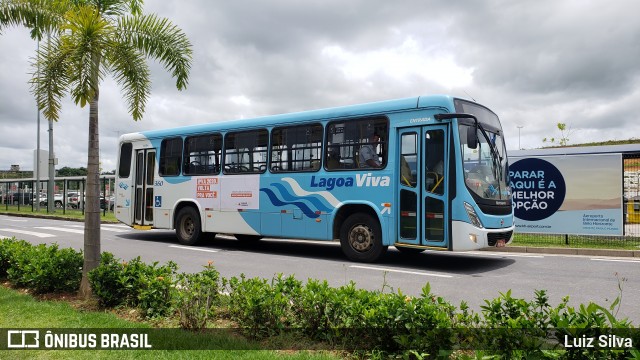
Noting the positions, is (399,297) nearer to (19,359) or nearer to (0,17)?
(19,359)

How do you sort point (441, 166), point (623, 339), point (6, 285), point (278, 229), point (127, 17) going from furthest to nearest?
point (278, 229)
point (441, 166)
point (6, 285)
point (127, 17)
point (623, 339)

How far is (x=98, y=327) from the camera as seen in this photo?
15.4 feet

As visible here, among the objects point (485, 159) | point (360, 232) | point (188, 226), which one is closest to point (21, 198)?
point (188, 226)

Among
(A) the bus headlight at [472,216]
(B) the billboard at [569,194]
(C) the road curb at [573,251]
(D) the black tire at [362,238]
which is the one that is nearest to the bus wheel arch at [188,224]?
(D) the black tire at [362,238]

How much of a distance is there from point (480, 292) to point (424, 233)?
2158 mm

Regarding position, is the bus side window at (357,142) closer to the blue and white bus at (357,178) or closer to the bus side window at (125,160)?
the blue and white bus at (357,178)

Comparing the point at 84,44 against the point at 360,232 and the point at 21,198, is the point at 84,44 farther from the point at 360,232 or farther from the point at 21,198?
the point at 21,198

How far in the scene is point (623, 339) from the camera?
9.80ft

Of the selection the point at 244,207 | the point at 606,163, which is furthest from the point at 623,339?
the point at 606,163

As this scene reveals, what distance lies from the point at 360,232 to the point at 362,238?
0.44 ft

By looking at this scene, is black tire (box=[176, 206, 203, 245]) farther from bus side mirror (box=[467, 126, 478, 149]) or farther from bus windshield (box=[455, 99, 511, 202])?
bus side mirror (box=[467, 126, 478, 149])

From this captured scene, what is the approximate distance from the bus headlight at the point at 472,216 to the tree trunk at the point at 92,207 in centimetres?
610

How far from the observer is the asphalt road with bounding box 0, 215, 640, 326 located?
7.04 m

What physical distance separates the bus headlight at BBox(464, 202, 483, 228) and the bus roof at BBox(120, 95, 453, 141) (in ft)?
6.28
